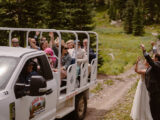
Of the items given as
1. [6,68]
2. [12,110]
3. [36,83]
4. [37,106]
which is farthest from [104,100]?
[36,83]

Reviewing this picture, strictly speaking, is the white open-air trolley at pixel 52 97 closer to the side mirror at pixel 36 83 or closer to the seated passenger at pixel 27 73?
the seated passenger at pixel 27 73

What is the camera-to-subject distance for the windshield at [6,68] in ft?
14.8

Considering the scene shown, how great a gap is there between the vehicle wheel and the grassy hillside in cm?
1249

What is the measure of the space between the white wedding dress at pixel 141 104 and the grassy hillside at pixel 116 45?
13.5 metres

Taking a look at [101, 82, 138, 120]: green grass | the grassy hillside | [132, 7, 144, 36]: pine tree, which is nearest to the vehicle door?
[101, 82, 138, 120]: green grass

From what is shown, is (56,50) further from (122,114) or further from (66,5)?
(66,5)

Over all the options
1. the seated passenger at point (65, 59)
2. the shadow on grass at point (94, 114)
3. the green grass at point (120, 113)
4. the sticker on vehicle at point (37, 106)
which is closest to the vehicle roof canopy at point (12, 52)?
the sticker on vehicle at point (37, 106)

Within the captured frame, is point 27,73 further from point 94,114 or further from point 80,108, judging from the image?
point 94,114

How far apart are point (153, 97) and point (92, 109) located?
4.14 m

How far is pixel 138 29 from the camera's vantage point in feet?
247

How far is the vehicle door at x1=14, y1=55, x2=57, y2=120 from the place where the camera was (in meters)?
4.58

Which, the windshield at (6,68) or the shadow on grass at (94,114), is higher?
the windshield at (6,68)

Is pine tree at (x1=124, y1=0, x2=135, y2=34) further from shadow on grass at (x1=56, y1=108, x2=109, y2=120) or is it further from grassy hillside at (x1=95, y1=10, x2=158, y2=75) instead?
shadow on grass at (x1=56, y1=108, x2=109, y2=120)

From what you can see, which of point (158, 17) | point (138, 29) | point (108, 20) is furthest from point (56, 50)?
Result: point (108, 20)
